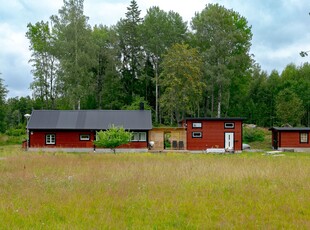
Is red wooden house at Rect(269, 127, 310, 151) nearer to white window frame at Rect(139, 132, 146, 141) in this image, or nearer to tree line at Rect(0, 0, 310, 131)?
tree line at Rect(0, 0, 310, 131)

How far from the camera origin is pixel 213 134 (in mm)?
32906

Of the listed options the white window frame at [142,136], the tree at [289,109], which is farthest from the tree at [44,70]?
the tree at [289,109]

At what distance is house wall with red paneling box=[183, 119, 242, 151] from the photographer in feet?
108

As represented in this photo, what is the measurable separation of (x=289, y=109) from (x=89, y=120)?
2440 cm

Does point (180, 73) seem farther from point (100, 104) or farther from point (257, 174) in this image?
point (257, 174)

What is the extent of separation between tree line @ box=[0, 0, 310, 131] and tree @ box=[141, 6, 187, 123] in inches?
5.1

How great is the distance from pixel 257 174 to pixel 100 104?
3730 cm

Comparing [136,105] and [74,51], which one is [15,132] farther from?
[136,105]

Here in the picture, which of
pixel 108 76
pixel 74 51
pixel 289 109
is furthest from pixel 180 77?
pixel 289 109

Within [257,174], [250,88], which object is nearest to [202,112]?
[250,88]

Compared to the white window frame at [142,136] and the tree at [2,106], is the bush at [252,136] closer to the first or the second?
the white window frame at [142,136]

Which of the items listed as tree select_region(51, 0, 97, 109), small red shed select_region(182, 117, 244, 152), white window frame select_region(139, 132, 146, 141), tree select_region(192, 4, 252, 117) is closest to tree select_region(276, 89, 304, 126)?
tree select_region(192, 4, 252, 117)

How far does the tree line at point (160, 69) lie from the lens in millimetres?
40875

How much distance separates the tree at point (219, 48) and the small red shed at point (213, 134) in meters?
9.33
